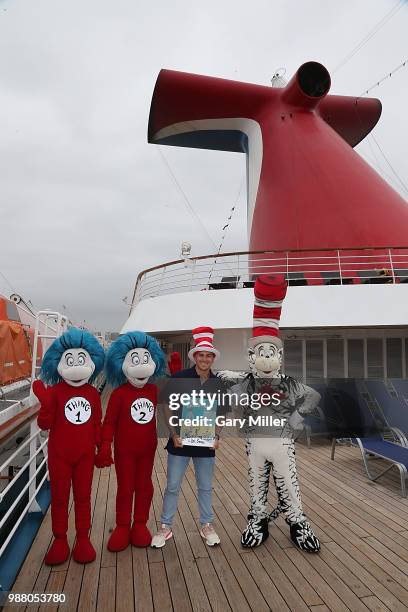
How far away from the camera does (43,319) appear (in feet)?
13.2

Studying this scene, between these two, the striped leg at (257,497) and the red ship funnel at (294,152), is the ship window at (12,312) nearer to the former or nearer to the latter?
the red ship funnel at (294,152)

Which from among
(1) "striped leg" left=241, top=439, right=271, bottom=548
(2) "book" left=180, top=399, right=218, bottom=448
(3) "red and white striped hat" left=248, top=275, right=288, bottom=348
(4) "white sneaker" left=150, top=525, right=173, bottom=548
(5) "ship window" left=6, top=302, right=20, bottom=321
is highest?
(5) "ship window" left=6, top=302, right=20, bottom=321

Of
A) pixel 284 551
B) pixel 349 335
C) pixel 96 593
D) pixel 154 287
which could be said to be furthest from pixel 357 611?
pixel 154 287

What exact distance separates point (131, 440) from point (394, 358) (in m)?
5.81

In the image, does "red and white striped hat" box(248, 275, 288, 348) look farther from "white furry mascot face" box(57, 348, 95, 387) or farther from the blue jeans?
"white furry mascot face" box(57, 348, 95, 387)

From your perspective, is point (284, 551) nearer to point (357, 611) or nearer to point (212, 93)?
point (357, 611)

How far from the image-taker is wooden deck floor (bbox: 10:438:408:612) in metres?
2.10

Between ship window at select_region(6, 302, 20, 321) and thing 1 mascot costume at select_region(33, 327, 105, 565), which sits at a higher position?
ship window at select_region(6, 302, 20, 321)

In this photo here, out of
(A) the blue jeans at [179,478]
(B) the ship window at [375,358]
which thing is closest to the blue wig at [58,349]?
(A) the blue jeans at [179,478]

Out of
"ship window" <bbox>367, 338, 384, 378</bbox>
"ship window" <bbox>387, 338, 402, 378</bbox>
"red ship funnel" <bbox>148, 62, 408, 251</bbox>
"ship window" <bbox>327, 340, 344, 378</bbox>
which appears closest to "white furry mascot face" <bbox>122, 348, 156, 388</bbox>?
"ship window" <bbox>327, 340, 344, 378</bbox>

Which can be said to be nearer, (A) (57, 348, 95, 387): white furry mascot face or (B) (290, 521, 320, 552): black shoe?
(A) (57, 348, 95, 387): white furry mascot face

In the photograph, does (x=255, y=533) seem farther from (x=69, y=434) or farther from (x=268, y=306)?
(x=268, y=306)

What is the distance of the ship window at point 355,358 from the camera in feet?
22.9

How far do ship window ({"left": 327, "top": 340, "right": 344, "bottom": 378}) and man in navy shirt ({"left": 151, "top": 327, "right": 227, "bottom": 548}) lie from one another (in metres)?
4.69
